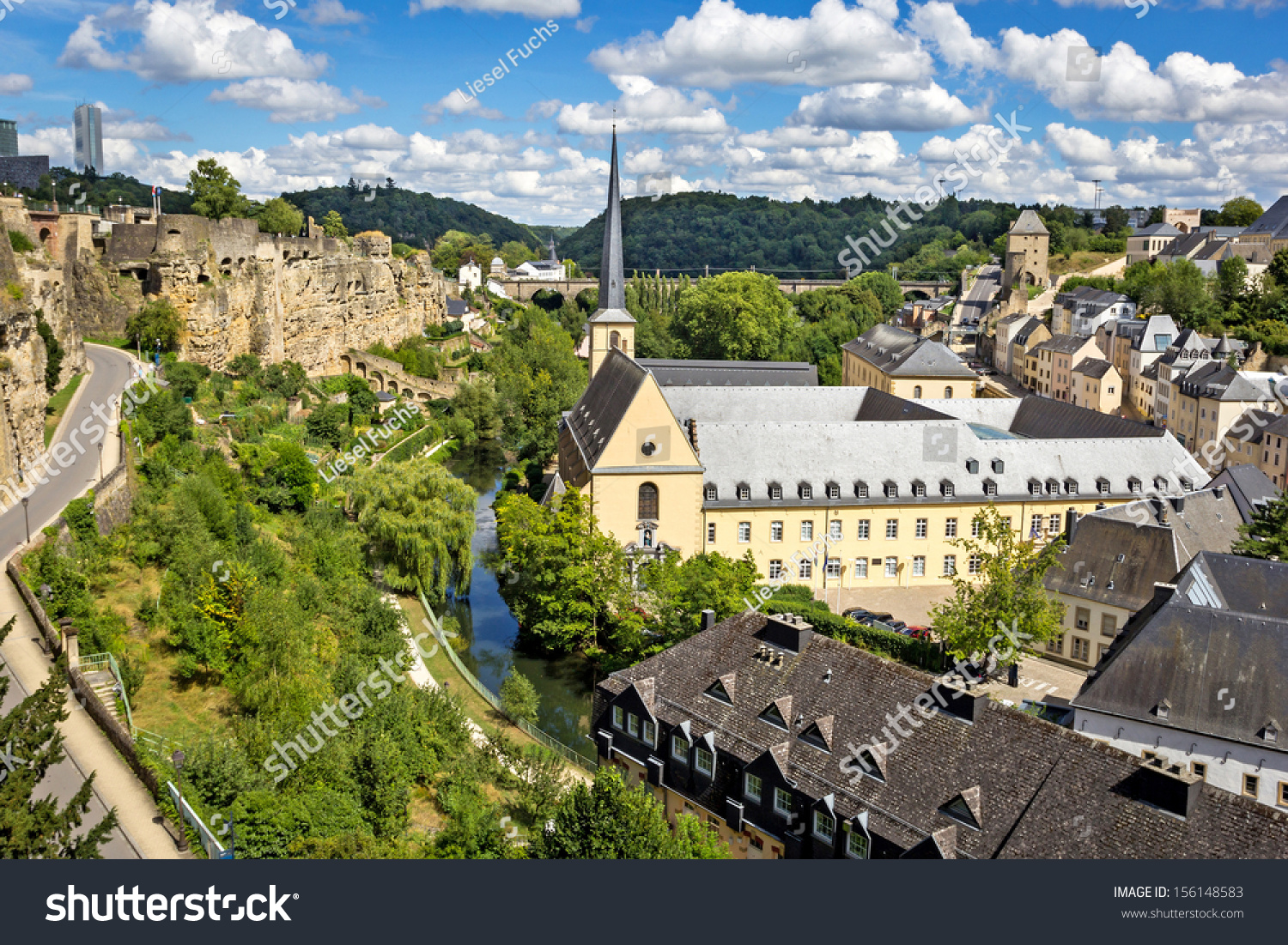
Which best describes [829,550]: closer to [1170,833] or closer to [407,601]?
[407,601]

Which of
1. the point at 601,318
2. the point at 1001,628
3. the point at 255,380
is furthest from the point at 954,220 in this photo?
the point at 1001,628

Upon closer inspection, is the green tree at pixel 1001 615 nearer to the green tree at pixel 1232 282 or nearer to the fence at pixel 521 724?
the fence at pixel 521 724

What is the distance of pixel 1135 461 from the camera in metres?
41.7

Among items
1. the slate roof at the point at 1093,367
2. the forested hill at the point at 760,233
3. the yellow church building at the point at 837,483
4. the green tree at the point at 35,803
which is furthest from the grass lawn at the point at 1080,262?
the green tree at the point at 35,803

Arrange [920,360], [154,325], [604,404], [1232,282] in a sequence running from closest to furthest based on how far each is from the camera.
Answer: [604,404], [154,325], [920,360], [1232,282]

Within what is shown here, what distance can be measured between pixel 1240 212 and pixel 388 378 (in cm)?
8901

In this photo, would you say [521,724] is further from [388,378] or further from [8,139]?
[8,139]

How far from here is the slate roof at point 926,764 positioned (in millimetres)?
16391

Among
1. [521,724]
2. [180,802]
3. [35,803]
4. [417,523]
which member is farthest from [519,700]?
[35,803]

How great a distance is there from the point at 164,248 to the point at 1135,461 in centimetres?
4107

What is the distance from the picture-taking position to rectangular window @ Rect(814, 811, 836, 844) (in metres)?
19.1

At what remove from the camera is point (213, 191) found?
6025cm

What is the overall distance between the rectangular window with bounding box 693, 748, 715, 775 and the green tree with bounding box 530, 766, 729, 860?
371 cm

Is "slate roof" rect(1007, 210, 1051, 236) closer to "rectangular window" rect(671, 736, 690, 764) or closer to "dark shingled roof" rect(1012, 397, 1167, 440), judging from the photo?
"dark shingled roof" rect(1012, 397, 1167, 440)
